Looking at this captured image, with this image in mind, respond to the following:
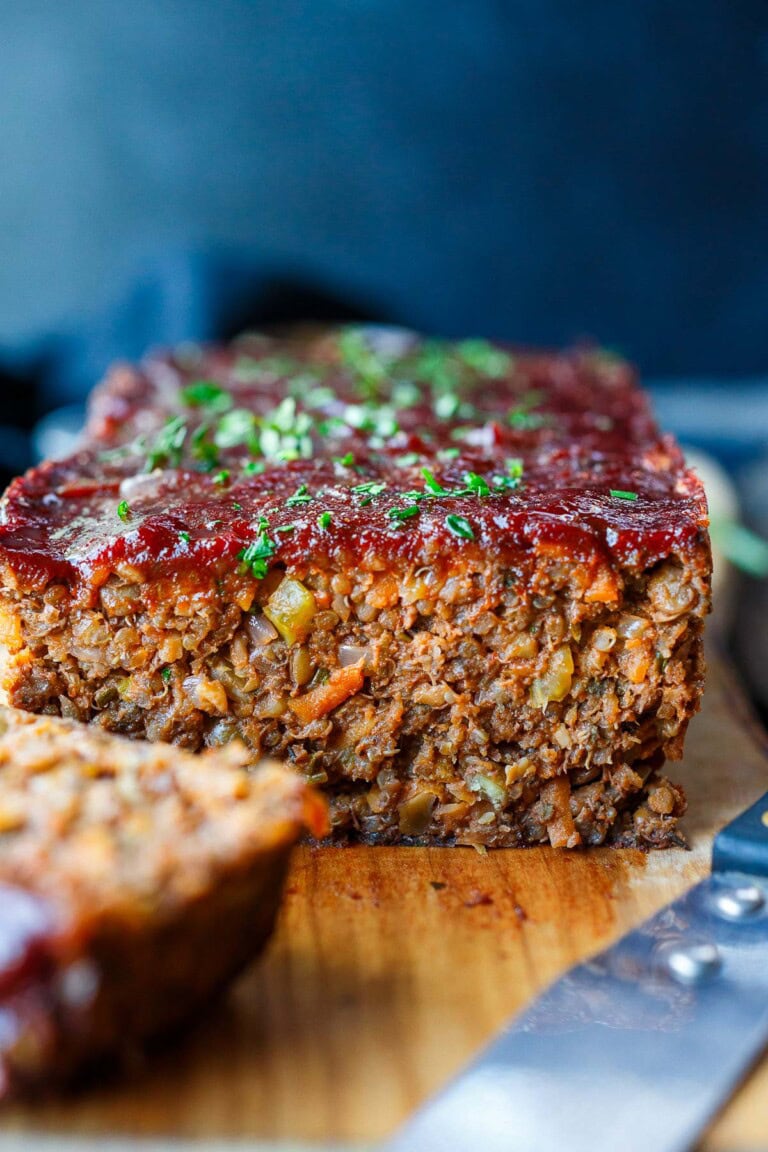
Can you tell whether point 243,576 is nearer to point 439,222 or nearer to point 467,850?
point 467,850

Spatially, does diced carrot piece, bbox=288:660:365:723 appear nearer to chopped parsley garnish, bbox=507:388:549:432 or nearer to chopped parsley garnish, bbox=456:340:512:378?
chopped parsley garnish, bbox=507:388:549:432

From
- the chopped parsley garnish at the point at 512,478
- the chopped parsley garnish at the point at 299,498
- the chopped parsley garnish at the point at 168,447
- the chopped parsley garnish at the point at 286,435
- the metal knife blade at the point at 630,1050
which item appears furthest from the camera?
the chopped parsley garnish at the point at 286,435

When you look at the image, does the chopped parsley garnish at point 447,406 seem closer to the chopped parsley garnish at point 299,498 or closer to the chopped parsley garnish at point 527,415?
the chopped parsley garnish at point 527,415

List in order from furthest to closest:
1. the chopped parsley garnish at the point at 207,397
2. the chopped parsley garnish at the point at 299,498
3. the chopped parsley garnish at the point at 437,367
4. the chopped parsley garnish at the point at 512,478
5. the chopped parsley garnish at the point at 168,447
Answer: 1. the chopped parsley garnish at the point at 437,367
2. the chopped parsley garnish at the point at 207,397
3. the chopped parsley garnish at the point at 168,447
4. the chopped parsley garnish at the point at 512,478
5. the chopped parsley garnish at the point at 299,498

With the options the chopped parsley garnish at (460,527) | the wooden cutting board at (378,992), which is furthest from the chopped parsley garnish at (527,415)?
the wooden cutting board at (378,992)

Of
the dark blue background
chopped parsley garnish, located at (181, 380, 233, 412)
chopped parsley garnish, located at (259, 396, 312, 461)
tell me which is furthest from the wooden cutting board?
the dark blue background

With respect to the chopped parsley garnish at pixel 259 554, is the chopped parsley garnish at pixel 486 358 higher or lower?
higher
